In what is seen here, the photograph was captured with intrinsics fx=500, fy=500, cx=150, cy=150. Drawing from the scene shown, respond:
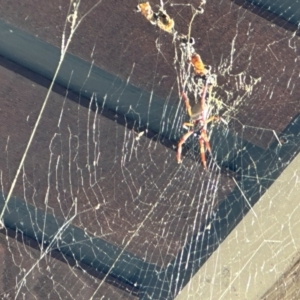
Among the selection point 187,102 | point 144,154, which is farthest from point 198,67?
point 144,154

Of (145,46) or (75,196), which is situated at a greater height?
(145,46)

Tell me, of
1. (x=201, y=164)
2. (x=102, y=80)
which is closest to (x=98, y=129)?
(x=102, y=80)

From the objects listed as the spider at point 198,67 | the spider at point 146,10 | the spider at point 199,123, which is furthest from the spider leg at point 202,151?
the spider at point 146,10

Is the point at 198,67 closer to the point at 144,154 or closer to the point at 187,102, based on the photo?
the point at 187,102

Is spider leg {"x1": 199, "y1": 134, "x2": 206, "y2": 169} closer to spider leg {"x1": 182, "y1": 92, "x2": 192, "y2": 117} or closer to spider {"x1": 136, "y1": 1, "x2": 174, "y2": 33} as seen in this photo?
spider leg {"x1": 182, "y1": 92, "x2": 192, "y2": 117}

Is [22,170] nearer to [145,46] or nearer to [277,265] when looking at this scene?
[145,46]
